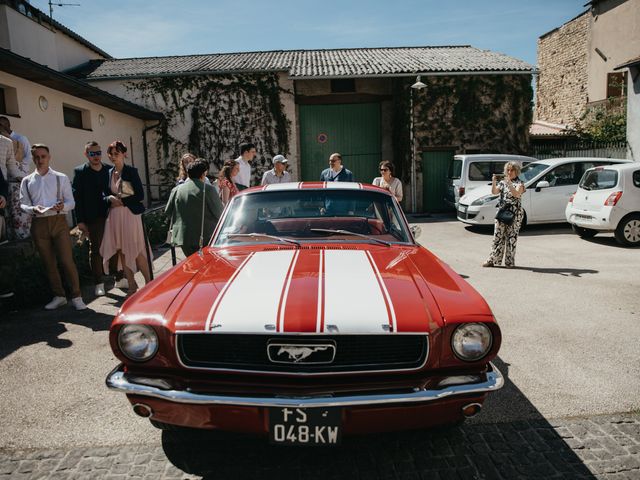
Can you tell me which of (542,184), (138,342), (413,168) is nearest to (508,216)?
(542,184)

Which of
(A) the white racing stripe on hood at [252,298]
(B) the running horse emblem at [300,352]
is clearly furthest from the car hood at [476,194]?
(B) the running horse emblem at [300,352]

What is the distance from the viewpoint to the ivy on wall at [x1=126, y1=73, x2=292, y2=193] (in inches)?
735

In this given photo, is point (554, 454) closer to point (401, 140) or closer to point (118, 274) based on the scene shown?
point (118, 274)

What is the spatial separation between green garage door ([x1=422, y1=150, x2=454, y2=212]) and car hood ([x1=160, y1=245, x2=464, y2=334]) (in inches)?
627

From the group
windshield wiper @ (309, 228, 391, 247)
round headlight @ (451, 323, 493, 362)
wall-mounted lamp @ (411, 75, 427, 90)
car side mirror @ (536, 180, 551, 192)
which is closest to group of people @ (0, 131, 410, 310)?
windshield wiper @ (309, 228, 391, 247)

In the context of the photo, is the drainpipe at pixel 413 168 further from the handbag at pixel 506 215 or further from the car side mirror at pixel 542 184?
the handbag at pixel 506 215

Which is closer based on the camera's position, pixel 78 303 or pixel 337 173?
pixel 78 303

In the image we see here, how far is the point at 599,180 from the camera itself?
984cm

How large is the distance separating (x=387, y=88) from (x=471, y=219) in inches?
352

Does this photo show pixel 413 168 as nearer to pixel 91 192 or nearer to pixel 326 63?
pixel 326 63

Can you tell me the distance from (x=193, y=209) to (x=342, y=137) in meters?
14.8

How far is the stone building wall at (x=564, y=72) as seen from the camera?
2494 cm

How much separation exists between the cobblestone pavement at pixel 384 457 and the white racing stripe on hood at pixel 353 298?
855mm

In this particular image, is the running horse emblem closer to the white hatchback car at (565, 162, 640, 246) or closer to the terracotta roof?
the white hatchback car at (565, 162, 640, 246)
